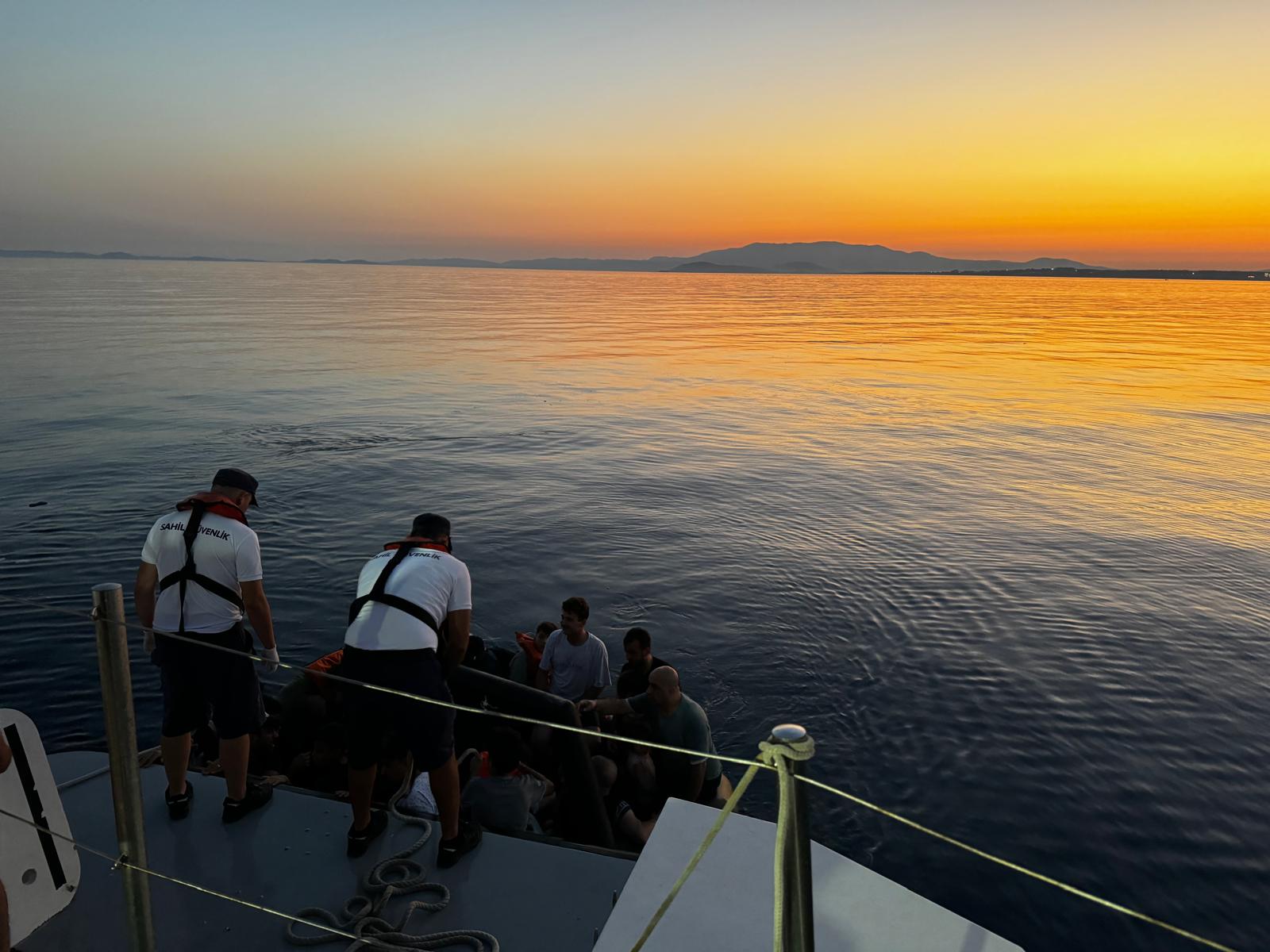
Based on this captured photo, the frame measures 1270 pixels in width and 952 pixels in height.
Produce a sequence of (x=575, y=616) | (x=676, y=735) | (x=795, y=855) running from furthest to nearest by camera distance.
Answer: (x=575, y=616), (x=676, y=735), (x=795, y=855)

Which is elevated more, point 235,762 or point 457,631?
point 457,631

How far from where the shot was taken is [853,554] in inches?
645

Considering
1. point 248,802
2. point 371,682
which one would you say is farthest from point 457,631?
point 248,802

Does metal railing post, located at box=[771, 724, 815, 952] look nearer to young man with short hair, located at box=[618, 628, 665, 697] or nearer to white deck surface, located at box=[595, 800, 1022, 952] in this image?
white deck surface, located at box=[595, 800, 1022, 952]

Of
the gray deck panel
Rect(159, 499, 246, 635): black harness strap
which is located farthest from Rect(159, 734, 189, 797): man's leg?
Rect(159, 499, 246, 635): black harness strap

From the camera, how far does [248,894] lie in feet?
15.6

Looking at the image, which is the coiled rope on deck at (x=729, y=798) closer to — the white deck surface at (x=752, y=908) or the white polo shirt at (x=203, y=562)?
the white deck surface at (x=752, y=908)

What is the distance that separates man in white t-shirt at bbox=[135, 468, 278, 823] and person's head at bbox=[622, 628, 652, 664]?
3389mm

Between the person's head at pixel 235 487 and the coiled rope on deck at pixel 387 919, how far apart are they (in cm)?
243

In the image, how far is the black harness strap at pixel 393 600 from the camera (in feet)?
16.0

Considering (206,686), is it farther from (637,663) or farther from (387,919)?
(637,663)

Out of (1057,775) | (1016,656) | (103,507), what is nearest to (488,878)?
(1057,775)

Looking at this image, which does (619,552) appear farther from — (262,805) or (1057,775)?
(262,805)

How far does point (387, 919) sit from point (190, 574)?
2.37 meters
